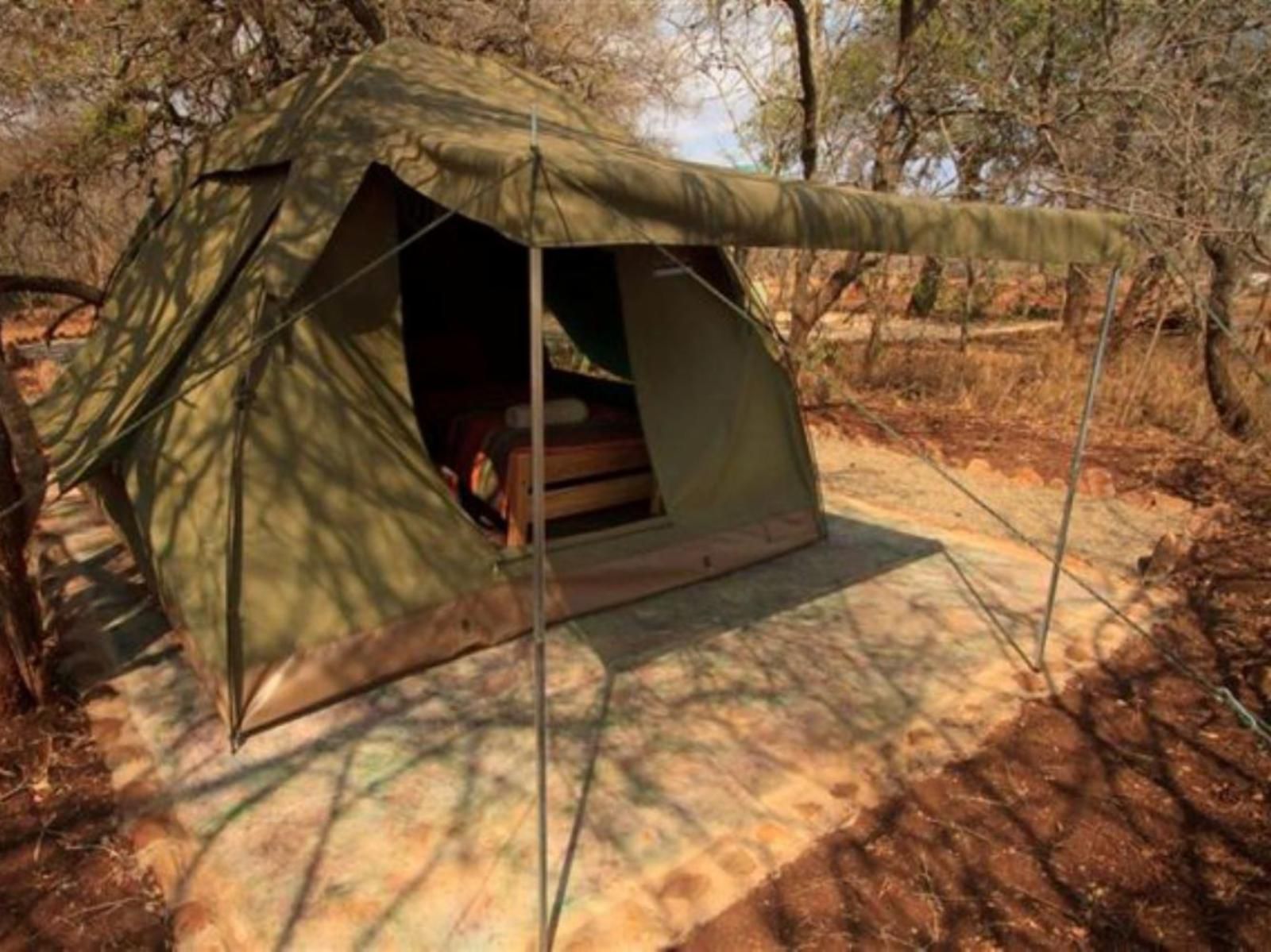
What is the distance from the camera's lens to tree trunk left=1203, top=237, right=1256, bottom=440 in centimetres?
723

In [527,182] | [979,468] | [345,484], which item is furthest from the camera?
[979,468]

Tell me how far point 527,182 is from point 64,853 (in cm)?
232

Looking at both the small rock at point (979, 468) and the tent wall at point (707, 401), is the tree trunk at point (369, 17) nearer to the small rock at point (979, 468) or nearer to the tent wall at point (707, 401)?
the tent wall at point (707, 401)

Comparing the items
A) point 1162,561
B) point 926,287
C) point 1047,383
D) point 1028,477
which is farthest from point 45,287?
point 926,287

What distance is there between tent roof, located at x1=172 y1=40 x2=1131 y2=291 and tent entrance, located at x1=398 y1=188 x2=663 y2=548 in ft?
2.23

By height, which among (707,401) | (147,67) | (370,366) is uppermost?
(147,67)

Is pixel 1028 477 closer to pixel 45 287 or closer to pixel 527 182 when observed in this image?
Answer: pixel 527 182

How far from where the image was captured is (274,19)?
6.30m

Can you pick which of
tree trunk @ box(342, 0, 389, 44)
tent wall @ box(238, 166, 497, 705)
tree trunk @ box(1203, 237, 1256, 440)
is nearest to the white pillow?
tent wall @ box(238, 166, 497, 705)

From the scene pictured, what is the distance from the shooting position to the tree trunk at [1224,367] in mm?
7227

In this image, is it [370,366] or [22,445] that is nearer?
[22,445]

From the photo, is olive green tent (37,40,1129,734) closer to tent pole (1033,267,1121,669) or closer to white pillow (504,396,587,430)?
tent pole (1033,267,1121,669)

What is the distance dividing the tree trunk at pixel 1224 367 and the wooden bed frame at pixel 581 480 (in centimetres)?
552

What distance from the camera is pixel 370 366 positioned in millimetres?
3535
